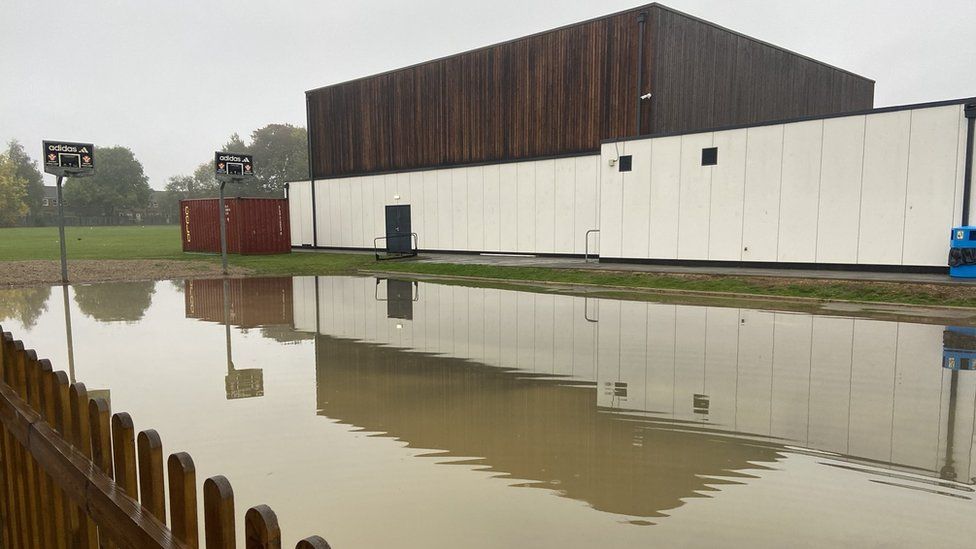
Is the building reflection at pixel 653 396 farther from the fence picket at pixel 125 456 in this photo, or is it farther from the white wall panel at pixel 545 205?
the white wall panel at pixel 545 205

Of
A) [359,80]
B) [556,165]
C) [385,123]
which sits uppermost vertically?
[359,80]

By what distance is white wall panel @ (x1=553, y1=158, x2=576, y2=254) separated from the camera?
76.0 ft

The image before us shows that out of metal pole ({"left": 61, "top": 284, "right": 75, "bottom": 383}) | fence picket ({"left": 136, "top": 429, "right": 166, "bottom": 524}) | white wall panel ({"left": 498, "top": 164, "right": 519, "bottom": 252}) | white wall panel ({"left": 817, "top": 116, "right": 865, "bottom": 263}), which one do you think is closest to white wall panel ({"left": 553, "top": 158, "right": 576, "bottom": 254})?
white wall panel ({"left": 498, "top": 164, "right": 519, "bottom": 252})

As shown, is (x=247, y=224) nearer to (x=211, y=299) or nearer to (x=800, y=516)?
(x=211, y=299)

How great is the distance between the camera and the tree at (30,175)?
93.2 metres

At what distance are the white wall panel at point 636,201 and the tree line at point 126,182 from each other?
249 feet

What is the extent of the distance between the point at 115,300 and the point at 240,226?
17.9m

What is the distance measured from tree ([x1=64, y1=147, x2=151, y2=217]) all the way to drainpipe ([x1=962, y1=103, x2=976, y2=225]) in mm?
109660

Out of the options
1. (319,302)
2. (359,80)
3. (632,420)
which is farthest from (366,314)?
(359,80)

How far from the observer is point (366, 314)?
37.8 ft

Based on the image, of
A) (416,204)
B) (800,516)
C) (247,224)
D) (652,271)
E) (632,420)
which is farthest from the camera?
(247,224)

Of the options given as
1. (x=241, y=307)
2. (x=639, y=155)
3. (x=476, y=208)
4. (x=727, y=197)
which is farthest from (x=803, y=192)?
(x=241, y=307)

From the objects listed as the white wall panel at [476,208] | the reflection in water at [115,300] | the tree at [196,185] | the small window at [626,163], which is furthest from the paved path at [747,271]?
the tree at [196,185]

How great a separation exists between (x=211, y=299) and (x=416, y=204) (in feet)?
52.1
